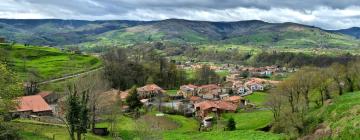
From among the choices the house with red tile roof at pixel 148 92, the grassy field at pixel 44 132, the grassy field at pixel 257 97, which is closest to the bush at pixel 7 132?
the grassy field at pixel 44 132

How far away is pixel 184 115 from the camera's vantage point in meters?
97.9

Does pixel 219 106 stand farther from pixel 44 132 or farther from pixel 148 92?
pixel 44 132

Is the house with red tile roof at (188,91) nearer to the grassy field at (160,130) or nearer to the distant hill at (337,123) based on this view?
the grassy field at (160,130)

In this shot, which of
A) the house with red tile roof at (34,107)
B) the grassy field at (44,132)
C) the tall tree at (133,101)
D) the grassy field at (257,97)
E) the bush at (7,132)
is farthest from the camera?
the grassy field at (257,97)

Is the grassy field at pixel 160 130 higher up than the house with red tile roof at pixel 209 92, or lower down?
higher up

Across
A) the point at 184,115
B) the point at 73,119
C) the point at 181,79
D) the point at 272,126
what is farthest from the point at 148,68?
the point at 73,119

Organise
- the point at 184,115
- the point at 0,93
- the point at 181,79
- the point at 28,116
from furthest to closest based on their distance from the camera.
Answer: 1. the point at 181,79
2. the point at 184,115
3. the point at 28,116
4. the point at 0,93

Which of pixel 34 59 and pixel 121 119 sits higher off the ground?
pixel 34 59

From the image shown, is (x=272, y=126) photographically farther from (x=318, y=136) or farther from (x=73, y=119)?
(x=73, y=119)

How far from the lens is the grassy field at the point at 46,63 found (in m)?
117

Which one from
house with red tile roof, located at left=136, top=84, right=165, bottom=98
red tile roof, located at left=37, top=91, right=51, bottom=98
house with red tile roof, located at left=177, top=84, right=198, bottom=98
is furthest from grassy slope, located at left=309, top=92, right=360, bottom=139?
house with red tile roof, located at left=177, top=84, right=198, bottom=98

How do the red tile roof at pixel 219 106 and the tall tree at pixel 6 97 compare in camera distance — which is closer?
the tall tree at pixel 6 97

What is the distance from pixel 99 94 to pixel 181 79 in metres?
93.4

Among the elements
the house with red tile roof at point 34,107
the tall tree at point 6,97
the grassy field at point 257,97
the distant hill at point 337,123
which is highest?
the tall tree at point 6,97
